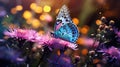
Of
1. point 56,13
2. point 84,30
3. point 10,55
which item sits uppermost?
point 56,13

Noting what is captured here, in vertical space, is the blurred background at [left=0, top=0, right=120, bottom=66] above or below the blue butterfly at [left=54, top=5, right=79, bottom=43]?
above

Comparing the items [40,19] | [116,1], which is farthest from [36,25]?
[116,1]

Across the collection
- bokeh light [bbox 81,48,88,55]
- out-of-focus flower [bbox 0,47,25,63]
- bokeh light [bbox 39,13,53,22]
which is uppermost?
bokeh light [bbox 39,13,53,22]

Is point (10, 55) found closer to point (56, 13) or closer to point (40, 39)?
point (40, 39)

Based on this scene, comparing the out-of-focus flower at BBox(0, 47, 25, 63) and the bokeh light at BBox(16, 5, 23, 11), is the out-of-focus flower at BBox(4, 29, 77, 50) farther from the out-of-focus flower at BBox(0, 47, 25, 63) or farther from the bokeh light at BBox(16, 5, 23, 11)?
the bokeh light at BBox(16, 5, 23, 11)

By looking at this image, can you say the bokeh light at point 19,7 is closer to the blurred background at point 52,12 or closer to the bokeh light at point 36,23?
the blurred background at point 52,12

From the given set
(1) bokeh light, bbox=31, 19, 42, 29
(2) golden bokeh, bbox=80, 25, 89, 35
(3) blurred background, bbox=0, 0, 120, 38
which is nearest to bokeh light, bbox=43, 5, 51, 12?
(3) blurred background, bbox=0, 0, 120, 38

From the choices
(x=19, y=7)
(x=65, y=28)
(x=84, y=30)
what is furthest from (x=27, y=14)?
(x=65, y=28)

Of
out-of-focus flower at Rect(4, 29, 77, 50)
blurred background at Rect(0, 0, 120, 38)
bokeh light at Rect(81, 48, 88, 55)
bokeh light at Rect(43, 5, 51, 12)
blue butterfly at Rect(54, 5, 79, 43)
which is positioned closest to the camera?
out-of-focus flower at Rect(4, 29, 77, 50)
